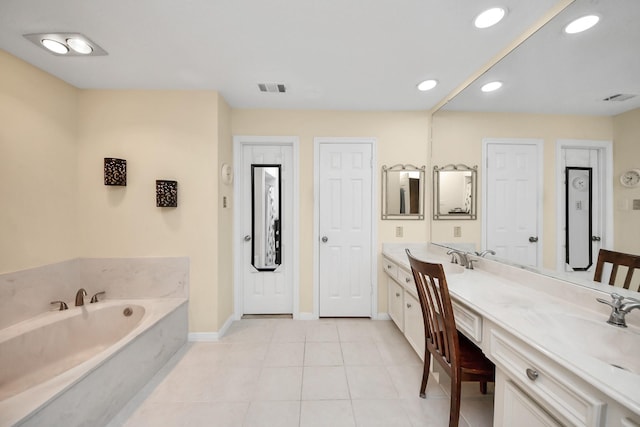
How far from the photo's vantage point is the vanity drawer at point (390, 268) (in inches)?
103

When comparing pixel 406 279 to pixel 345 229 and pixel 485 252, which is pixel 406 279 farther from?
pixel 345 229

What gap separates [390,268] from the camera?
9.12 ft

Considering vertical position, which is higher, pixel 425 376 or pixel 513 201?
pixel 513 201

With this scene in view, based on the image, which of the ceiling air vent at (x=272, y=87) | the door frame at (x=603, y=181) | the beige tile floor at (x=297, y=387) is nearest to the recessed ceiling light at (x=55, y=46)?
the ceiling air vent at (x=272, y=87)

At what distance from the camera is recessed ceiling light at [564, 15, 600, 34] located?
4.15 ft

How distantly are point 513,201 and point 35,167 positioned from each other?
3.78 meters

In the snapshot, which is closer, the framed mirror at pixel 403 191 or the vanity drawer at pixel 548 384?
the vanity drawer at pixel 548 384

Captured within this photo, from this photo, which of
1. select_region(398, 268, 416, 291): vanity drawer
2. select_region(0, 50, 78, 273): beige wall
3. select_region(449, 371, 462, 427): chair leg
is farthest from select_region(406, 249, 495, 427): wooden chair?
select_region(0, 50, 78, 273): beige wall

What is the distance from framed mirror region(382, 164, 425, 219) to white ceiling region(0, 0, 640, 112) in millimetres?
809

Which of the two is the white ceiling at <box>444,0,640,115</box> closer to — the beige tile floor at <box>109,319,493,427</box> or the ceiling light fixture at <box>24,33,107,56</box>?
the beige tile floor at <box>109,319,493,427</box>

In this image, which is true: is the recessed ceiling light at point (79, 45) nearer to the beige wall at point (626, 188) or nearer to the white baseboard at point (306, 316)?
the white baseboard at point (306, 316)

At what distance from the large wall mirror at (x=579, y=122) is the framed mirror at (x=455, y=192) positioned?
49 cm

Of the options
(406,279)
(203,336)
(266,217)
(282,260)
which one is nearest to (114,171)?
(266,217)

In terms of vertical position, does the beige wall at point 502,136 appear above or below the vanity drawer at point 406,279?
above
